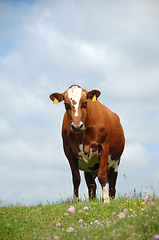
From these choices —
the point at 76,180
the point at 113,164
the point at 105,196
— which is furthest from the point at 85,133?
the point at 113,164

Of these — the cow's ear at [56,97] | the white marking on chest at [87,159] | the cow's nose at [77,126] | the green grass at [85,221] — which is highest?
the cow's ear at [56,97]

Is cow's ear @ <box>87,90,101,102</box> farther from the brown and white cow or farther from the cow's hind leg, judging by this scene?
the cow's hind leg

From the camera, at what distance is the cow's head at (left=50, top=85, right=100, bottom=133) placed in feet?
28.7

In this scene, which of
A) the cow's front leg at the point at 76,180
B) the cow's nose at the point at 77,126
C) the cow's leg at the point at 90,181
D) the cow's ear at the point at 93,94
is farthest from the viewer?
the cow's leg at the point at 90,181

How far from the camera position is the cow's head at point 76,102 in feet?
28.7

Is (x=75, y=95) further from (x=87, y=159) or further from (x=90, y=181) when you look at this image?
(x=90, y=181)

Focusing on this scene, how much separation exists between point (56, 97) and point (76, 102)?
1.01 metres

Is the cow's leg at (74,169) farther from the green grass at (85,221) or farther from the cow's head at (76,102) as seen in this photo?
the cow's head at (76,102)

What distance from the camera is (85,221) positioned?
7105 millimetres

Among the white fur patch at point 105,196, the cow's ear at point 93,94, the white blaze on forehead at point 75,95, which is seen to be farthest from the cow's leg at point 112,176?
the white blaze on forehead at point 75,95

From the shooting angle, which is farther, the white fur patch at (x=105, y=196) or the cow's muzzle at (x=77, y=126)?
the white fur patch at (x=105, y=196)

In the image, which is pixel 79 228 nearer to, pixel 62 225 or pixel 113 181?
pixel 62 225

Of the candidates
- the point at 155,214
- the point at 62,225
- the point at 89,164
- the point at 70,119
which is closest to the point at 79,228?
the point at 62,225

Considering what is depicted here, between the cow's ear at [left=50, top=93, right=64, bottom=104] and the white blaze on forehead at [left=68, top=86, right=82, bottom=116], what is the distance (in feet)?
1.43
